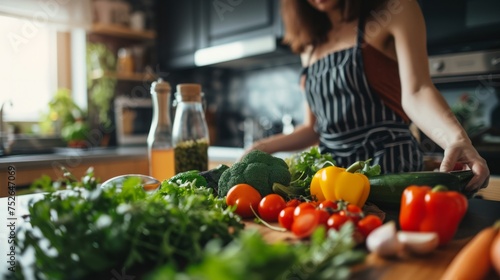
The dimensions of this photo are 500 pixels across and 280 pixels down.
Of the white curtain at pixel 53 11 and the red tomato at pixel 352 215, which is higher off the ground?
the white curtain at pixel 53 11

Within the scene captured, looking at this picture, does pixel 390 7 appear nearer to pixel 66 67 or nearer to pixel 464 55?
pixel 464 55

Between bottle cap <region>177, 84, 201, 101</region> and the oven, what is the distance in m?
1.29

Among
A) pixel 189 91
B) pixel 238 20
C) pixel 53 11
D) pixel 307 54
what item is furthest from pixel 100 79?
pixel 189 91

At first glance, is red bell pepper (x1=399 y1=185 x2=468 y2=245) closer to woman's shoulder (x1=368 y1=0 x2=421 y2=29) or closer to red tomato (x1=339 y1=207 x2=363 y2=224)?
red tomato (x1=339 y1=207 x2=363 y2=224)

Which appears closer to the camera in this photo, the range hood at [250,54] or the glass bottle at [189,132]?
the glass bottle at [189,132]

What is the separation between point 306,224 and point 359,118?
32.7 inches

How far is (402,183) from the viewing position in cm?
82

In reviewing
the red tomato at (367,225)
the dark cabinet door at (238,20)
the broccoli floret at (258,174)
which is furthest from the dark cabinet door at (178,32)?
the red tomato at (367,225)

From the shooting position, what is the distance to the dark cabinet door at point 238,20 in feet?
8.12

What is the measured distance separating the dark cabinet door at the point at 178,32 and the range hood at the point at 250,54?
0.14 m

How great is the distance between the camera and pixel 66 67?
2920 mm

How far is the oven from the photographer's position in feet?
6.16

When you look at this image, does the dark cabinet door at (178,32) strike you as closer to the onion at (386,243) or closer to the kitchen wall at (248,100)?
the kitchen wall at (248,100)

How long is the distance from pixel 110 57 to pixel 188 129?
1960 millimetres
